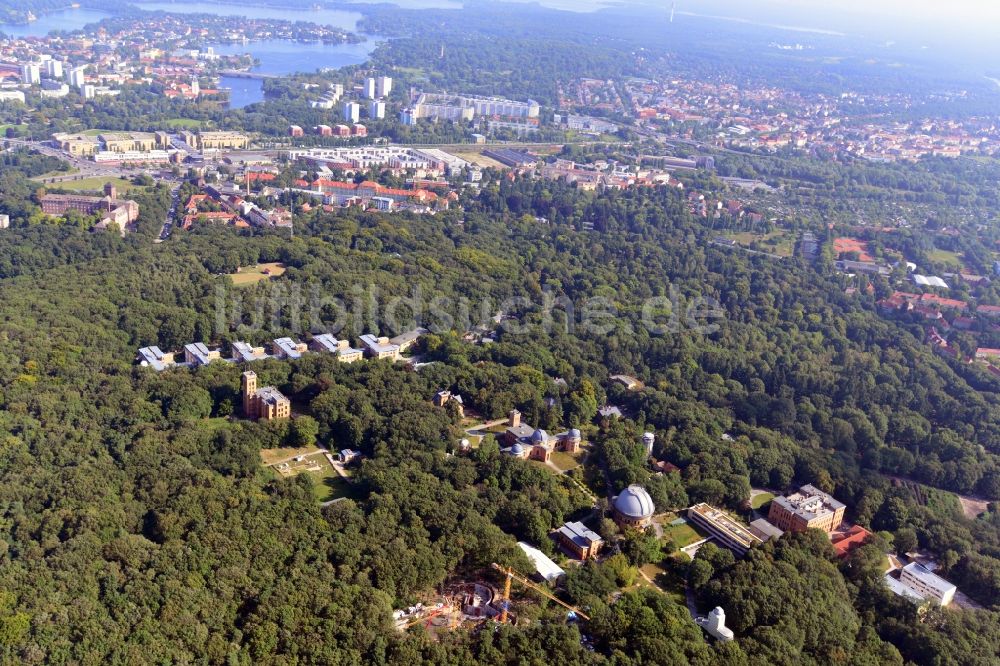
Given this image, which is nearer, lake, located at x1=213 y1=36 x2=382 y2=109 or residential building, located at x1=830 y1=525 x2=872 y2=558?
residential building, located at x1=830 y1=525 x2=872 y2=558

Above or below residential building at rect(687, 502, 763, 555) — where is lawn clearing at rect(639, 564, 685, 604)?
below

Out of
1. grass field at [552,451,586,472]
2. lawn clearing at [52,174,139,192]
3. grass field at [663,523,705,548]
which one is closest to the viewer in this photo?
grass field at [663,523,705,548]

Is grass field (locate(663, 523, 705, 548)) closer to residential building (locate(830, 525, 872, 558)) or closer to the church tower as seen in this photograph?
residential building (locate(830, 525, 872, 558))

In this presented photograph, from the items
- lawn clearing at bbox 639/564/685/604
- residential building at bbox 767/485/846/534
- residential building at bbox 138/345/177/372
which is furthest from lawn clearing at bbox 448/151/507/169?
lawn clearing at bbox 639/564/685/604

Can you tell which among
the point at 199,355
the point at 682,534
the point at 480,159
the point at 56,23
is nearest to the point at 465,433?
the point at 682,534

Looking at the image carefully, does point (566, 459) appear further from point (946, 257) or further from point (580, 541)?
point (946, 257)

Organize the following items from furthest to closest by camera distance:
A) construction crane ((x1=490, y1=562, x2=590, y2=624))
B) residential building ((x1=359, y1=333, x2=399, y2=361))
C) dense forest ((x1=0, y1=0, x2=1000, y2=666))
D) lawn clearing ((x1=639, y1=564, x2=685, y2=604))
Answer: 1. residential building ((x1=359, y1=333, x2=399, y2=361))
2. lawn clearing ((x1=639, y1=564, x2=685, y2=604))
3. construction crane ((x1=490, y1=562, x2=590, y2=624))
4. dense forest ((x1=0, y1=0, x2=1000, y2=666))
